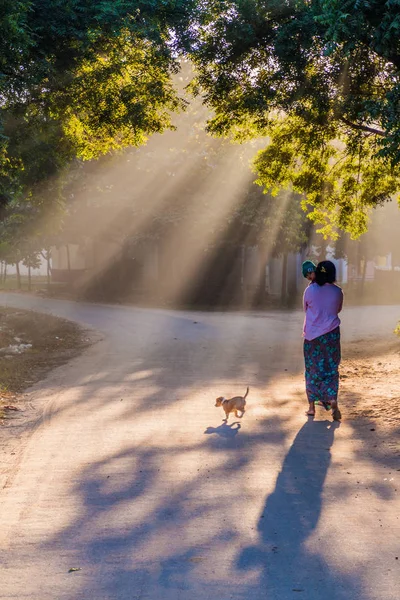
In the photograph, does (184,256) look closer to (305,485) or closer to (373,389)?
(373,389)

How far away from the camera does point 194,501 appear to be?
6.07 meters

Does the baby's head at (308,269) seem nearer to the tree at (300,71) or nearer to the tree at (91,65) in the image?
the tree at (300,71)

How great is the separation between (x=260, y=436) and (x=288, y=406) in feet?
7.58

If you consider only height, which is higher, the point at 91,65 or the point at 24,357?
the point at 91,65

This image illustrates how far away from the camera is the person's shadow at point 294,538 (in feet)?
14.5

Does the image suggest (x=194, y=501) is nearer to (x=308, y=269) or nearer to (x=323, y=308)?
(x=323, y=308)

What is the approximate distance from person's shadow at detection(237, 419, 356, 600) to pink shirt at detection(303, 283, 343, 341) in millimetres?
2154

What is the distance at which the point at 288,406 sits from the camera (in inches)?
432

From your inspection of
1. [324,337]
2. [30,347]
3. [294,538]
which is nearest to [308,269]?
[324,337]

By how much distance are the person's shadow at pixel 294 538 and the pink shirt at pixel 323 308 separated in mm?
2154

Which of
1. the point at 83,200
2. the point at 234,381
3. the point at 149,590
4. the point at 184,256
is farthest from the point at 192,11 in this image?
the point at 184,256

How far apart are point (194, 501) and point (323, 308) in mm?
4230

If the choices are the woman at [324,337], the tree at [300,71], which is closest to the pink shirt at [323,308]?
the woman at [324,337]

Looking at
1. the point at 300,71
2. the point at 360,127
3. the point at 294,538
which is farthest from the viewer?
the point at 360,127
